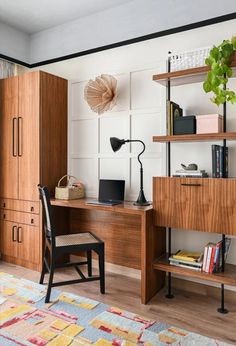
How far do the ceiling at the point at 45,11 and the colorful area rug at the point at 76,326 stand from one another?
2.87m

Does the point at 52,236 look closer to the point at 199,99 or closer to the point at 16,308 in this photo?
the point at 16,308

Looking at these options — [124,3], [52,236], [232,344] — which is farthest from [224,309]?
[124,3]

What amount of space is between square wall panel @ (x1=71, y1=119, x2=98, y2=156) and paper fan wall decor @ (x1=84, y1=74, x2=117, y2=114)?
0.26m

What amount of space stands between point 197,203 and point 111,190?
3.27 ft

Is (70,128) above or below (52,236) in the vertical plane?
above

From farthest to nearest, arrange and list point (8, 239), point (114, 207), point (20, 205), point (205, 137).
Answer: point (8, 239) < point (20, 205) < point (114, 207) < point (205, 137)

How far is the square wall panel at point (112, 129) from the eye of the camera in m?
3.01

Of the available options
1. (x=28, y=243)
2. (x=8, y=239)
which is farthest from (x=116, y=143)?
(x=8, y=239)

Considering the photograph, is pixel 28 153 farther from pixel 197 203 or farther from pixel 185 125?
pixel 197 203

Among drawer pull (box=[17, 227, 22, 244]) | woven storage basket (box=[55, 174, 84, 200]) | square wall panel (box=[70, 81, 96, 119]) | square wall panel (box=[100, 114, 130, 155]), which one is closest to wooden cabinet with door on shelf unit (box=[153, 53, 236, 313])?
square wall panel (box=[100, 114, 130, 155])

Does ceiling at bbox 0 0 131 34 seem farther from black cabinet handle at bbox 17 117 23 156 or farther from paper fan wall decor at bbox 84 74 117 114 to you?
black cabinet handle at bbox 17 117 23 156

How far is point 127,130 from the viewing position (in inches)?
118

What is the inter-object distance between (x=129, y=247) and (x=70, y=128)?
1516 millimetres

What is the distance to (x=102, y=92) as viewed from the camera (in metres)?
2.95
